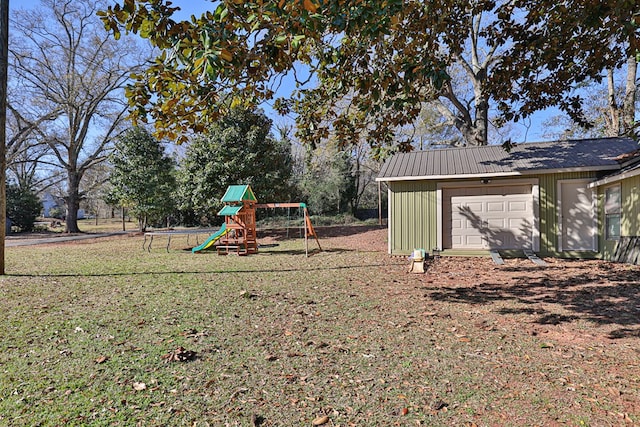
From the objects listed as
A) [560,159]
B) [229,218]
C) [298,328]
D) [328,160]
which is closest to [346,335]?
[298,328]

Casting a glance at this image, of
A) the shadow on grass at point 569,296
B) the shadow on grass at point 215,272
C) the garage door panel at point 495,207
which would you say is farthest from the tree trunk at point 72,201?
the shadow on grass at point 569,296

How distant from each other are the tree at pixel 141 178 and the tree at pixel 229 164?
57.1 inches

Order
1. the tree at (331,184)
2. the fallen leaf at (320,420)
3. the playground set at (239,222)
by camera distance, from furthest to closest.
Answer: the tree at (331,184) < the playground set at (239,222) < the fallen leaf at (320,420)

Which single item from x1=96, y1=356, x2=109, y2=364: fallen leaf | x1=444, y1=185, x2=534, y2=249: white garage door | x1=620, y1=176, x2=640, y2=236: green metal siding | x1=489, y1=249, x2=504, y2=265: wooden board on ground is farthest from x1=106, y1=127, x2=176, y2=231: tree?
x1=620, y1=176, x2=640, y2=236: green metal siding

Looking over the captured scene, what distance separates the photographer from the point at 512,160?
10.6 metres

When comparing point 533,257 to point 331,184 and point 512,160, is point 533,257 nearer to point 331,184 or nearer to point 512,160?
point 512,160

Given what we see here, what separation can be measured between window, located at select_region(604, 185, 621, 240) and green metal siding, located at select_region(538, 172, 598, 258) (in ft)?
2.93

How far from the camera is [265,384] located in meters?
2.82

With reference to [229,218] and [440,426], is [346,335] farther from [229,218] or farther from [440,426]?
[229,218]

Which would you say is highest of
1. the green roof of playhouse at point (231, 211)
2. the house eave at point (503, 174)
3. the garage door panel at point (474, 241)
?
the house eave at point (503, 174)

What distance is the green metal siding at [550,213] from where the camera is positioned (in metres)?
9.88

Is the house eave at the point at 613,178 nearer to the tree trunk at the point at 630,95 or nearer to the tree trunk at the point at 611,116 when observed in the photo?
the tree trunk at the point at 630,95

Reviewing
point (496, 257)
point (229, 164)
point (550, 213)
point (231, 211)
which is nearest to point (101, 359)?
point (231, 211)

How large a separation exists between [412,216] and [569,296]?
18.1 ft
